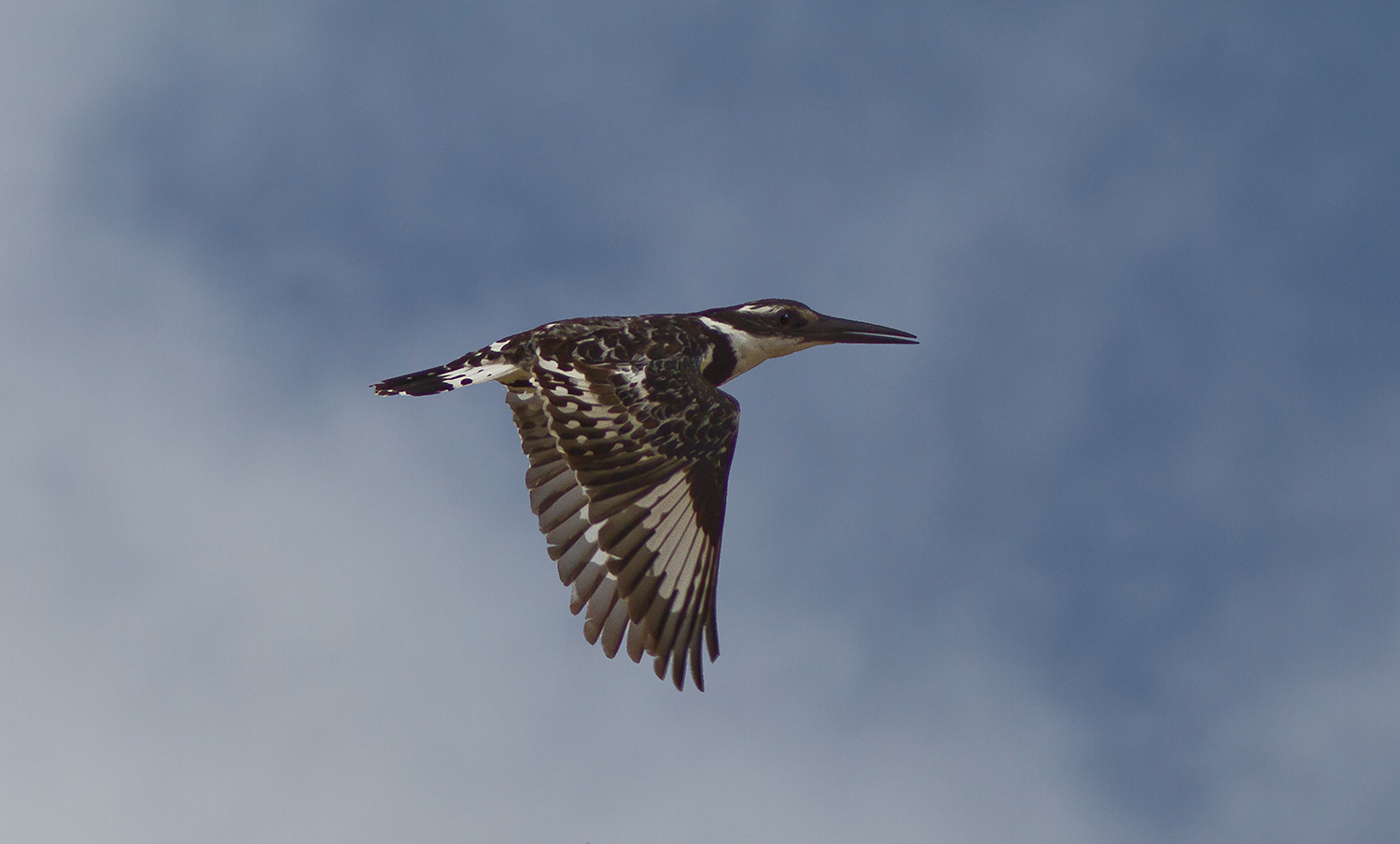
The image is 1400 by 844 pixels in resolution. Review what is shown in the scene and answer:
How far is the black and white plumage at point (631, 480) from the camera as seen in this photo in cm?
891

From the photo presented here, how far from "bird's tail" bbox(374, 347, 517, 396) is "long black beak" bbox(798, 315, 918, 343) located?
9.02 feet

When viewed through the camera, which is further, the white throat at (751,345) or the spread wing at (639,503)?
the white throat at (751,345)

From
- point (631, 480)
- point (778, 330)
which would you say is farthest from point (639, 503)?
point (778, 330)

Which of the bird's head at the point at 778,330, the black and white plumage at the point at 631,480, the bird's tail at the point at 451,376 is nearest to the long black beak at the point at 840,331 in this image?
Answer: the bird's head at the point at 778,330

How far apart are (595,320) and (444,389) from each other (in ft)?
4.01

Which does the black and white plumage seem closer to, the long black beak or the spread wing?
the spread wing

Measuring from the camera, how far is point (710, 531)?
30.2ft

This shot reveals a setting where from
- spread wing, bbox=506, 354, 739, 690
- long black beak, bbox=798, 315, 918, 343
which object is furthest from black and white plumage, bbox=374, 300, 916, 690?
long black beak, bbox=798, 315, 918, 343

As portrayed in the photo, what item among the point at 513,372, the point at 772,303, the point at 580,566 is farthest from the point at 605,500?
the point at 772,303

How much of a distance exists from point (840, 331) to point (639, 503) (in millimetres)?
3562

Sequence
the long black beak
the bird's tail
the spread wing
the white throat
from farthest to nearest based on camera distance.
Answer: the long black beak, the white throat, the bird's tail, the spread wing

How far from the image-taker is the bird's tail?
1030 cm

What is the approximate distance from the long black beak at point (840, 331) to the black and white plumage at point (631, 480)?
2.01 m

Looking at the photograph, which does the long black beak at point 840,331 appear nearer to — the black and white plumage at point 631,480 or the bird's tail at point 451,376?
the black and white plumage at point 631,480
